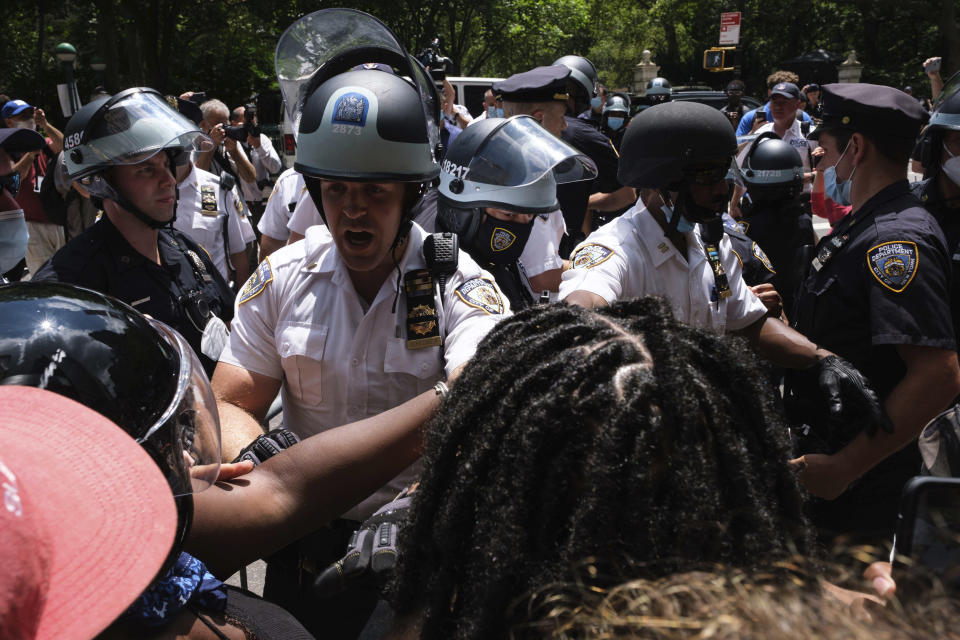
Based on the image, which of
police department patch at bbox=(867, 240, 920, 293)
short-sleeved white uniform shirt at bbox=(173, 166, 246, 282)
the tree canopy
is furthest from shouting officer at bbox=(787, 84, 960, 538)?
the tree canopy

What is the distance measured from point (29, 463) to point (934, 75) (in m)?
9.36

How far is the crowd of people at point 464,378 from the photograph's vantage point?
3.18 feet

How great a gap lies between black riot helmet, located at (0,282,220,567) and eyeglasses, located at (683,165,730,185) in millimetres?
1815

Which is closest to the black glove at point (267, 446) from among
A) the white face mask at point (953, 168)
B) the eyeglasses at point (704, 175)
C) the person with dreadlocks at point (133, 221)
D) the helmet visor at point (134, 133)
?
the person with dreadlocks at point (133, 221)

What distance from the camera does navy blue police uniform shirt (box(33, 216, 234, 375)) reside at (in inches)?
122

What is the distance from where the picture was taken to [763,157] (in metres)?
4.77

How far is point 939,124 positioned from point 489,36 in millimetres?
26430

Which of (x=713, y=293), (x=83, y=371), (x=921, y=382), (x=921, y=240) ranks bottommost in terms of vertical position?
(x=921, y=382)

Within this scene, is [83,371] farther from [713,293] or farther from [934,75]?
[934,75]

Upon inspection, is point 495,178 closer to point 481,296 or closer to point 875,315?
point 481,296

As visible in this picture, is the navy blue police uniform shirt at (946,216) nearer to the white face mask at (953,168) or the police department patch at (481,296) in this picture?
the white face mask at (953,168)

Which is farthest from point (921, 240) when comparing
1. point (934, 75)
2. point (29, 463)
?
point (934, 75)

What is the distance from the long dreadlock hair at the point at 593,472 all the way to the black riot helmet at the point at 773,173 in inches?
153

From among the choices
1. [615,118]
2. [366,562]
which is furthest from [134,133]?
[615,118]
